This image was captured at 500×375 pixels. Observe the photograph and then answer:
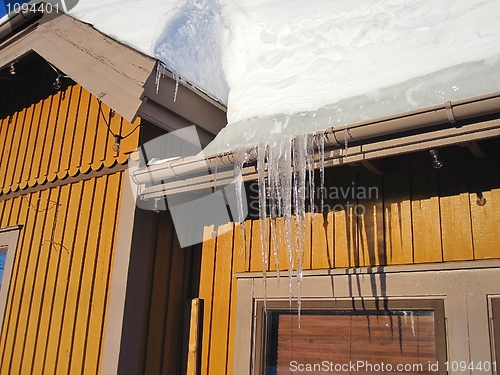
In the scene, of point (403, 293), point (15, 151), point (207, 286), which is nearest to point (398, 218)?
point (403, 293)

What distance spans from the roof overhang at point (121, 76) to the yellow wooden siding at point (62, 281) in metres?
0.73

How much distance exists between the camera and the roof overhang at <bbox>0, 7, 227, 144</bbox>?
12.2ft

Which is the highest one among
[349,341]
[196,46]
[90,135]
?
[196,46]

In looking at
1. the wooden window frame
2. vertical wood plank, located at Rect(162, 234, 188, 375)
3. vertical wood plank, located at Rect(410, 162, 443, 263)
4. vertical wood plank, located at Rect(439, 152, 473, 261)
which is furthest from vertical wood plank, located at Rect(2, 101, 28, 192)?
vertical wood plank, located at Rect(439, 152, 473, 261)

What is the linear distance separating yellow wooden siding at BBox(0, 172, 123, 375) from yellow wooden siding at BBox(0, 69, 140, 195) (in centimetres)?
20

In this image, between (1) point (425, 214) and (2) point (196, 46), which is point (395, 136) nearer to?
(1) point (425, 214)

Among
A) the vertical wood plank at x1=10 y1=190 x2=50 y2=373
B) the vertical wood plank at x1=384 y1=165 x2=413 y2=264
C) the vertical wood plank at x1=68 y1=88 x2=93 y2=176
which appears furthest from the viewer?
the vertical wood plank at x1=68 y1=88 x2=93 y2=176

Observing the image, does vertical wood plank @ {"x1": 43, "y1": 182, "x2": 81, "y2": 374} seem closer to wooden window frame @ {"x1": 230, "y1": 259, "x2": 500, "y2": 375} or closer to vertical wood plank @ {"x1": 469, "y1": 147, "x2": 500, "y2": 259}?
wooden window frame @ {"x1": 230, "y1": 259, "x2": 500, "y2": 375}

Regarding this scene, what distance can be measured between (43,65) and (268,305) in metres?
3.86

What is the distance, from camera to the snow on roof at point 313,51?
2945mm

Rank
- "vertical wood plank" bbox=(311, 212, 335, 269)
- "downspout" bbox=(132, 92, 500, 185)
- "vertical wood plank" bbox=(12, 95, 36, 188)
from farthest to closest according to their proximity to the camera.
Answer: "vertical wood plank" bbox=(12, 95, 36, 188) < "vertical wood plank" bbox=(311, 212, 335, 269) < "downspout" bbox=(132, 92, 500, 185)

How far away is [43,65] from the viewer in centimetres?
575

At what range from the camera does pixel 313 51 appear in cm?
396

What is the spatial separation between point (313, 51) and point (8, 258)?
350cm
